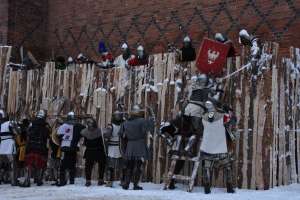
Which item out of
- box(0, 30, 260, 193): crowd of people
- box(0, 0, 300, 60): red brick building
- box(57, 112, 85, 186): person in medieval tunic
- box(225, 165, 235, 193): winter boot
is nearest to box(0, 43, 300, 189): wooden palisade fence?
box(0, 30, 260, 193): crowd of people

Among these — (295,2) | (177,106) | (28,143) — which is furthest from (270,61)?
(28,143)

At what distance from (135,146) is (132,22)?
18.6ft

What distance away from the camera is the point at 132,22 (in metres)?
14.1

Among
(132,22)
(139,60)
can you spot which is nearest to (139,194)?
(139,60)

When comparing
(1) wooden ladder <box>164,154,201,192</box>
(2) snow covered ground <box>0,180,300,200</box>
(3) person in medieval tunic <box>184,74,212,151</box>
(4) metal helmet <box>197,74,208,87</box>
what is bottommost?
(2) snow covered ground <box>0,180,300,200</box>

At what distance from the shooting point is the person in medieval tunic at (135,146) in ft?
30.3

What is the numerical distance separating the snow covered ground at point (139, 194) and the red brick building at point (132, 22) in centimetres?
369

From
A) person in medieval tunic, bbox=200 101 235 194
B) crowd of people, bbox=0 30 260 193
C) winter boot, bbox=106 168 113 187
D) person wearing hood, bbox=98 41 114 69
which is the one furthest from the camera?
person wearing hood, bbox=98 41 114 69

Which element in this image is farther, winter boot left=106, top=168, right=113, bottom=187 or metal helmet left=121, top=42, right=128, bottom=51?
metal helmet left=121, top=42, right=128, bottom=51

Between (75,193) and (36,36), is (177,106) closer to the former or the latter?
(75,193)

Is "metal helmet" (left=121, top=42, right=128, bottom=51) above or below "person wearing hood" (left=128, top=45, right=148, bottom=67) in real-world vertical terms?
above

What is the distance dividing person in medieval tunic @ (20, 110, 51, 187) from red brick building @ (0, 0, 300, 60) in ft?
13.5

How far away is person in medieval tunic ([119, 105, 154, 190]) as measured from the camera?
9.23m

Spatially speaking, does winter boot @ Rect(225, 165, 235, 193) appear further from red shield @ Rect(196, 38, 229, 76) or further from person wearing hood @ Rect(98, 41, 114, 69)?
person wearing hood @ Rect(98, 41, 114, 69)
